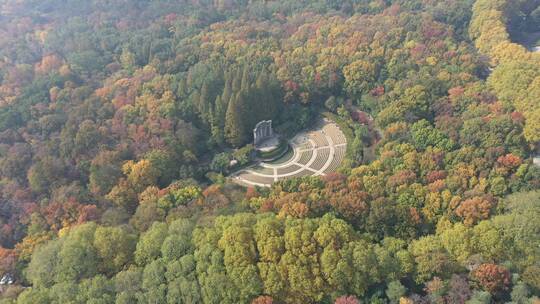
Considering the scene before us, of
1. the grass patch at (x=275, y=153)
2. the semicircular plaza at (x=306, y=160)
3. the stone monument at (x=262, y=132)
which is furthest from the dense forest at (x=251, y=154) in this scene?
the semicircular plaza at (x=306, y=160)

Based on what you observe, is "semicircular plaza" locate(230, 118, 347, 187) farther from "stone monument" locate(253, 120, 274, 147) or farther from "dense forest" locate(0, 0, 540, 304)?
"stone monument" locate(253, 120, 274, 147)

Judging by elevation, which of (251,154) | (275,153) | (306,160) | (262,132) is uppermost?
(262,132)

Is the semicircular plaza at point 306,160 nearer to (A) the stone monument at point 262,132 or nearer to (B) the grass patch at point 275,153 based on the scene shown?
(B) the grass patch at point 275,153

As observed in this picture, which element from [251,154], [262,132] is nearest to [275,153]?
[251,154]

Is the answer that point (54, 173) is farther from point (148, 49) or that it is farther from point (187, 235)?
point (148, 49)

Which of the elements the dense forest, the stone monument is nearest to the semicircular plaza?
the dense forest

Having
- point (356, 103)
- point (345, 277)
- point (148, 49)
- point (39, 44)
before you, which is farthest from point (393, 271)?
point (39, 44)

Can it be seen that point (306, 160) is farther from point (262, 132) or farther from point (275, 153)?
point (262, 132)
